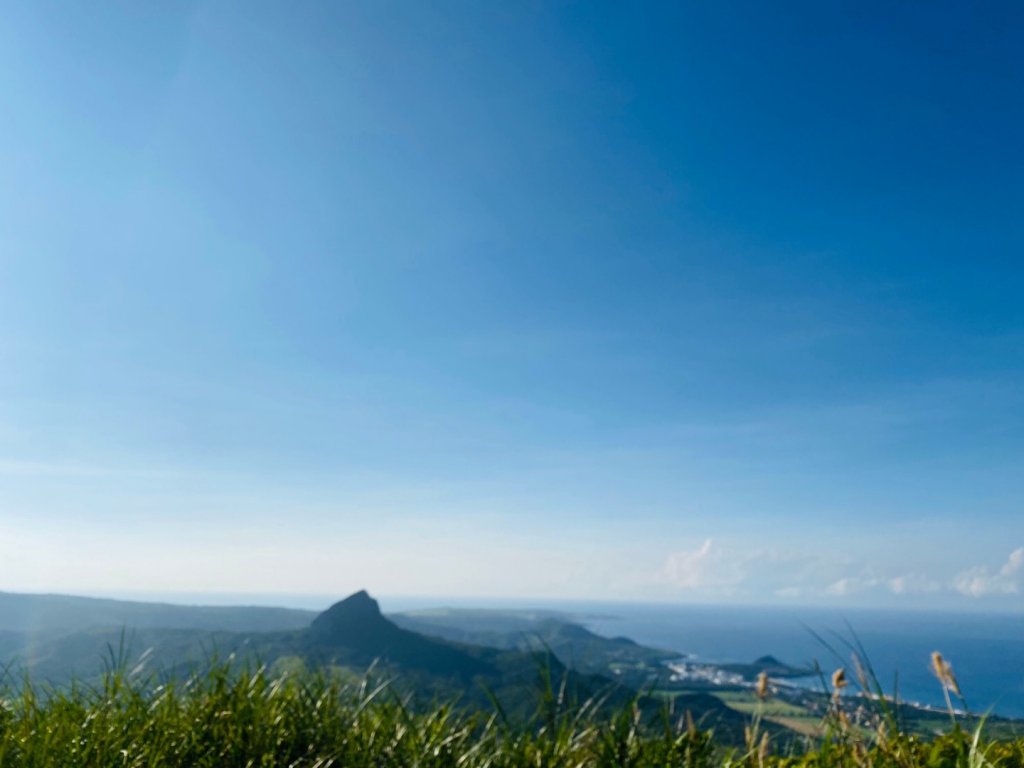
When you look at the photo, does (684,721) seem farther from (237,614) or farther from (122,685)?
(237,614)

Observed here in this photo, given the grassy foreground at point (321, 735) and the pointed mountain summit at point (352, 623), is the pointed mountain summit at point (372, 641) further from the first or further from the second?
the grassy foreground at point (321, 735)

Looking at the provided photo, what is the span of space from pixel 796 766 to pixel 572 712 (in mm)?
1431

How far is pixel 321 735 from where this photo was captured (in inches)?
184

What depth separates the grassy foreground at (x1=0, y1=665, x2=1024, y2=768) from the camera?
13.2 ft

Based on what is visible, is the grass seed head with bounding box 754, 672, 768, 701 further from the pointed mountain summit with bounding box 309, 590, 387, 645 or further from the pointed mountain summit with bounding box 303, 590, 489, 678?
the pointed mountain summit with bounding box 309, 590, 387, 645

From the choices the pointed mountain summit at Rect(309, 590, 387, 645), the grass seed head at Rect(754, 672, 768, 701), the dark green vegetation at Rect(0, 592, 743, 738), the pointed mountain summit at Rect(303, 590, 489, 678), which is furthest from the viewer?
the pointed mountain summit at Rect(309, 590, 387, 645)

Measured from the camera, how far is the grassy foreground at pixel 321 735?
404 centimetres

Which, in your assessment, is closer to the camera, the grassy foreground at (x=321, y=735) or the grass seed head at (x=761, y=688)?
the grass seed head at (x=761, y=688)

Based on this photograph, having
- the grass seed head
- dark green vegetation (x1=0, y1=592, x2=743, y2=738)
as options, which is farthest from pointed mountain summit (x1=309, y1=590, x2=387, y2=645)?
the grass seed head

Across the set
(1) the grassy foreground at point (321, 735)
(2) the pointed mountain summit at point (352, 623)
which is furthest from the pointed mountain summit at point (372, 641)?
(1) the grassy foreground at point (321, 735)

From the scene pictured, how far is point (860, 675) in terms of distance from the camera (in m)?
2.88

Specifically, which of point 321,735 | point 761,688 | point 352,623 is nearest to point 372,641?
point 352,623

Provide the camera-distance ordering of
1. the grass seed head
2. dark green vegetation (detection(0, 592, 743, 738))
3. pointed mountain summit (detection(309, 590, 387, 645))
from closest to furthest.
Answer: the grass seed head → dark green vegetation (detection(0, 592, 743, 738)) → pointed mountain summit (detection(309, 590, 387, 645))

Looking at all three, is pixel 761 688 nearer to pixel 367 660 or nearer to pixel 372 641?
pixel 367 660
